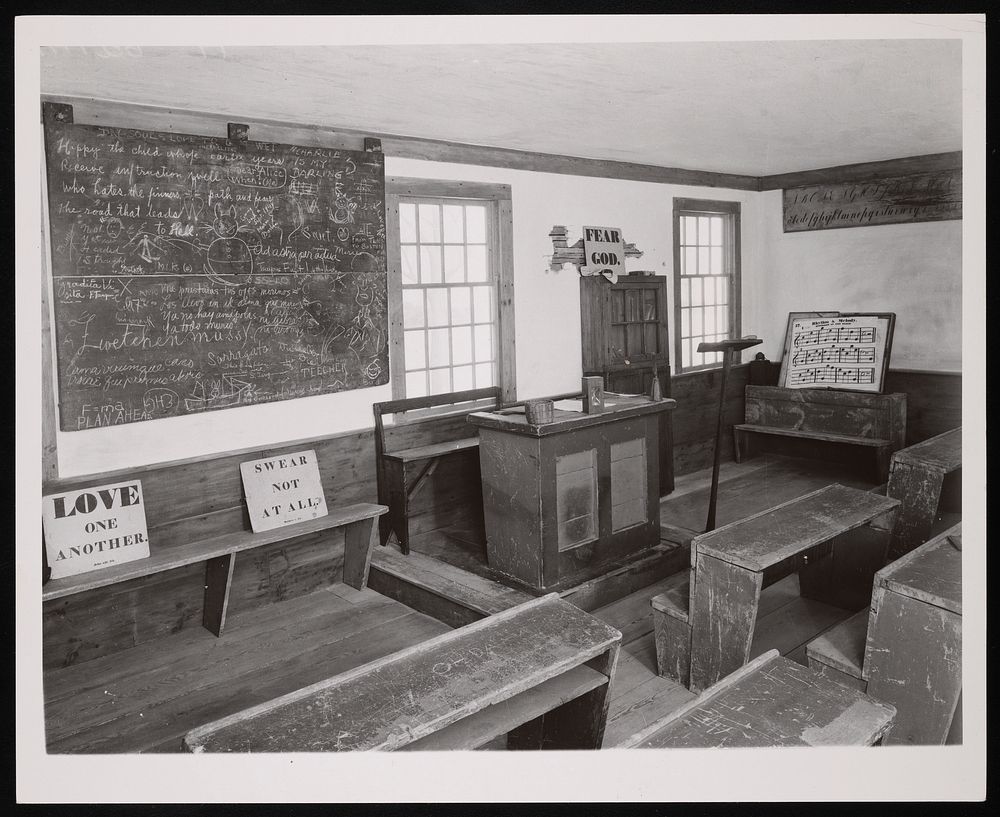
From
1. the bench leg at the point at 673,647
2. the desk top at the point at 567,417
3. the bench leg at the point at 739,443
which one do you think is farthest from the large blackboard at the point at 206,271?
the bench leg at the point at 739,443

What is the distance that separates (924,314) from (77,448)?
6660 mm

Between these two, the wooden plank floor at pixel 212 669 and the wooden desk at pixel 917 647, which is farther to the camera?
the wooden plank floor at pixel 212 669

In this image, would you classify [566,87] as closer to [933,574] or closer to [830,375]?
[933,574]

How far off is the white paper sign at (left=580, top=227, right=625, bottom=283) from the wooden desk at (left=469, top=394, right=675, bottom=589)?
1.88 m

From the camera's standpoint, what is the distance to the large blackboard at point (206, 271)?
3680 mm

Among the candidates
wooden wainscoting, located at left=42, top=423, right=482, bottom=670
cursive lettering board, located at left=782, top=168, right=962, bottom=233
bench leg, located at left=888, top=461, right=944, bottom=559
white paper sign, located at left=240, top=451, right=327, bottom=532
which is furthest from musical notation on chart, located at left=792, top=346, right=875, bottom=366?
white paper sign, located at left=240, top=451, right=327, bottom=532

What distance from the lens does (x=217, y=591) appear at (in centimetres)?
405

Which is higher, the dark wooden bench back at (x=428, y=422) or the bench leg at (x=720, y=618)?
the dark wooden bench back at (x=428, y=422)

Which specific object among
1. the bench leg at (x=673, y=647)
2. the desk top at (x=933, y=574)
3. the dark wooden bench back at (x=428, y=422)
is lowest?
the bench leg at (x=673, y=647)

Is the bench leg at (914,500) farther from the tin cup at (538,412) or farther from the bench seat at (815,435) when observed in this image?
the bench seat at (815,435)

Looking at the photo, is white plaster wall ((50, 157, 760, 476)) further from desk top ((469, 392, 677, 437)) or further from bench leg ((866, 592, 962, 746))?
bench leg ((866, 592, 962, 746))

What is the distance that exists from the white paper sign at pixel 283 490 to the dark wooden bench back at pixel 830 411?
4.53m

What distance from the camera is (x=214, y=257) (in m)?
4.14
